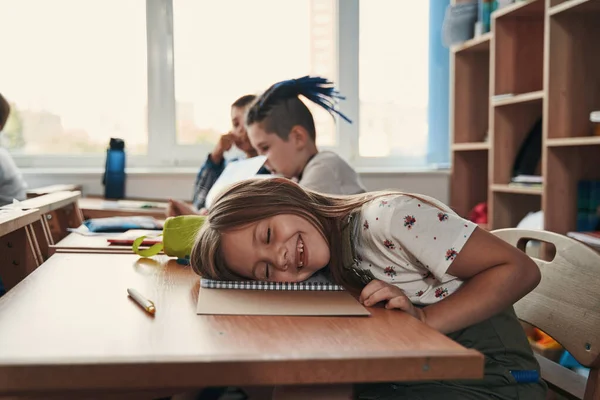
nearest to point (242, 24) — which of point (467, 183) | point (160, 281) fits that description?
point (467, 183)

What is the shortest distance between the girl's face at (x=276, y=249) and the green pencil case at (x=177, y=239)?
0.96 ft

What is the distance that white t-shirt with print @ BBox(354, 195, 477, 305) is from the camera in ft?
3.30

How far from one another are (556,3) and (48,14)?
2.43 metres

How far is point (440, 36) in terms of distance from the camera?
11.1 feet

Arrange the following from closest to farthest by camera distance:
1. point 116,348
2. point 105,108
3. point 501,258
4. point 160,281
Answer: point 116,348 < point 501,258 < point 160,281 < point 105,108

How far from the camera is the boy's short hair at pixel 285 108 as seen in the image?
2375 millimetres

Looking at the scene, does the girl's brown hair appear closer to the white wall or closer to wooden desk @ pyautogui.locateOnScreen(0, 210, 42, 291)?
wooden desk @ pyautogui.locateOnScreen(0, 210, 42, 291)

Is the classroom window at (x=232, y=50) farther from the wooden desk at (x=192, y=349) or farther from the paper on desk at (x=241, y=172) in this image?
the wooden desk at (x=192, y=349)

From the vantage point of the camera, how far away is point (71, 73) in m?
3.37

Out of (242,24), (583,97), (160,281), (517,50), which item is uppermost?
(242,24)

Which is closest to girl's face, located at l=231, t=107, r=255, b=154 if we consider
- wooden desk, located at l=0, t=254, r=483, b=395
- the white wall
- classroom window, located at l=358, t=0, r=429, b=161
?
the white wall

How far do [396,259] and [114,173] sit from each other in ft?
7.53

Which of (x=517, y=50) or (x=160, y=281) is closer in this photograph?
(x=160, y=281)

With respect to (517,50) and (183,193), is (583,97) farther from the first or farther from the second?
(183,193)
